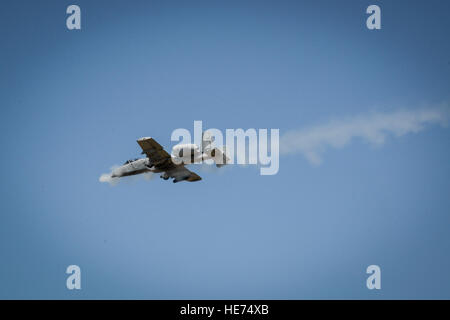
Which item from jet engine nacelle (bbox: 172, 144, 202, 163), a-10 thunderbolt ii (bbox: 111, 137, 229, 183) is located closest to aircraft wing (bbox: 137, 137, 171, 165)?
a-10 thunderbolt ii (bbox: 111, 137, 229, 183)

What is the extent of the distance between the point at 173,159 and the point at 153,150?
9.23 ft

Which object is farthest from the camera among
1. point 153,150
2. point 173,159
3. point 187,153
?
point 173,159

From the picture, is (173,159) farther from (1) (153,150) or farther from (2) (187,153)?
(1) (153,150)

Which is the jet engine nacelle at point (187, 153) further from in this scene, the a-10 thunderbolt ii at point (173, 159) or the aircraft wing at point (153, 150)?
the aircraft wing at point (153, 150)

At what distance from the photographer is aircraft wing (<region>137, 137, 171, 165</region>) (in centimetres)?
7544

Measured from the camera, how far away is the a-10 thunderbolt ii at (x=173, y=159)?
3029 inches

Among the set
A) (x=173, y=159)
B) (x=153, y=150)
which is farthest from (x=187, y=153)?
(x=153, y=150)

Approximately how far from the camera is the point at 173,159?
78.5 m

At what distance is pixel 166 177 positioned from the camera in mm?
80812

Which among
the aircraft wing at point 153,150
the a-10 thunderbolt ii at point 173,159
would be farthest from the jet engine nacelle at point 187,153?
the aircraft wing at point 153,150

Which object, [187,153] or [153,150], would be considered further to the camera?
[187,153]
